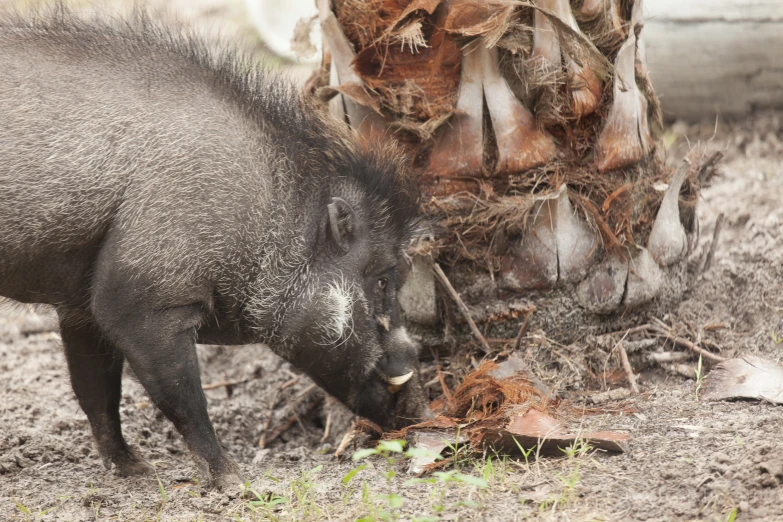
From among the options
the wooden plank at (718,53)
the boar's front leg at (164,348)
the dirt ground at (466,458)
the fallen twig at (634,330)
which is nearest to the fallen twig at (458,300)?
the dirt ground at (466,458)

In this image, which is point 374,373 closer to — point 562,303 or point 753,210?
point 562,303

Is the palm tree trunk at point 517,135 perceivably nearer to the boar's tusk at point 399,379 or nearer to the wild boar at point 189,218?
the wild boar at point 189,218

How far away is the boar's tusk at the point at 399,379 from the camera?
13.2 ft

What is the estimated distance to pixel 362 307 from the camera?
3.97 meters

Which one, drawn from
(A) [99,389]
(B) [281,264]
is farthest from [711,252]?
(A) [99,389]

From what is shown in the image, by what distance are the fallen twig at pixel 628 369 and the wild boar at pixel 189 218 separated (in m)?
0.96

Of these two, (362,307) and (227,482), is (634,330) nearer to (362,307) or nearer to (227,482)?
(362,307)

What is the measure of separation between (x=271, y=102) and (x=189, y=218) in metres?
0.71

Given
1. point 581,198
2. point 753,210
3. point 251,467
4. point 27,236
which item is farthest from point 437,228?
point 753,210

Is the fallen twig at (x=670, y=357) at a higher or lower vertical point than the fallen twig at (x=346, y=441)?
higher

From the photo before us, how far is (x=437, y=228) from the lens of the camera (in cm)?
421

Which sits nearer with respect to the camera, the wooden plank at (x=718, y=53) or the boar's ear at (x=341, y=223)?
the boar's ear at (x=341, y=223)

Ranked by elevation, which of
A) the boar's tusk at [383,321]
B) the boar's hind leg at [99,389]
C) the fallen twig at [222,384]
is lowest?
the fallen twig at [222,384]

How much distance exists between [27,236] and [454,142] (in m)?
1.87
